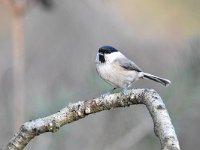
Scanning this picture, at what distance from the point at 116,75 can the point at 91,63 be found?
1.82m

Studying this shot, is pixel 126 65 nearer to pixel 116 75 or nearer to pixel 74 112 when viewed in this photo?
pixel 116 75

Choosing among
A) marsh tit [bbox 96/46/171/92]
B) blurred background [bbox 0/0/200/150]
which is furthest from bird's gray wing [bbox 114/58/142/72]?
blurred background [bbox 0/0/200/150]

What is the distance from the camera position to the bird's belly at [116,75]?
13.9 feet

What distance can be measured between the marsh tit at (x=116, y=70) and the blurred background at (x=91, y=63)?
0.57 metres

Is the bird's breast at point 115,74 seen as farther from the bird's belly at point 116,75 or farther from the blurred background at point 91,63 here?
the blurred background at point 91,63

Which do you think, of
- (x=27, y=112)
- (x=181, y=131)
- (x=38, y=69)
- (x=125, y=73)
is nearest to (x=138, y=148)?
(x=181, y=131)

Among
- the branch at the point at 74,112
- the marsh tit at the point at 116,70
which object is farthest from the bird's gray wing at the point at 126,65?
the branch at the point at 74,112

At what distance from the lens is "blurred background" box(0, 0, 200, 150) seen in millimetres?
5430

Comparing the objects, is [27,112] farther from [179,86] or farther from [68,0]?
[68,0]

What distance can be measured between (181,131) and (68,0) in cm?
286

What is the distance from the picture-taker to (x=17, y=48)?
537 centimetres

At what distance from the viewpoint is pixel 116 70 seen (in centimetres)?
436

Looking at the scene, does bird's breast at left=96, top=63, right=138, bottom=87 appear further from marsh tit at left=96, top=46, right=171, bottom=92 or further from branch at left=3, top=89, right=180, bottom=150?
branch at left=3, top=89, right=180, bottom=150

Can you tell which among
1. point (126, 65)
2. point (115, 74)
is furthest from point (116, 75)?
point (126, 65)
